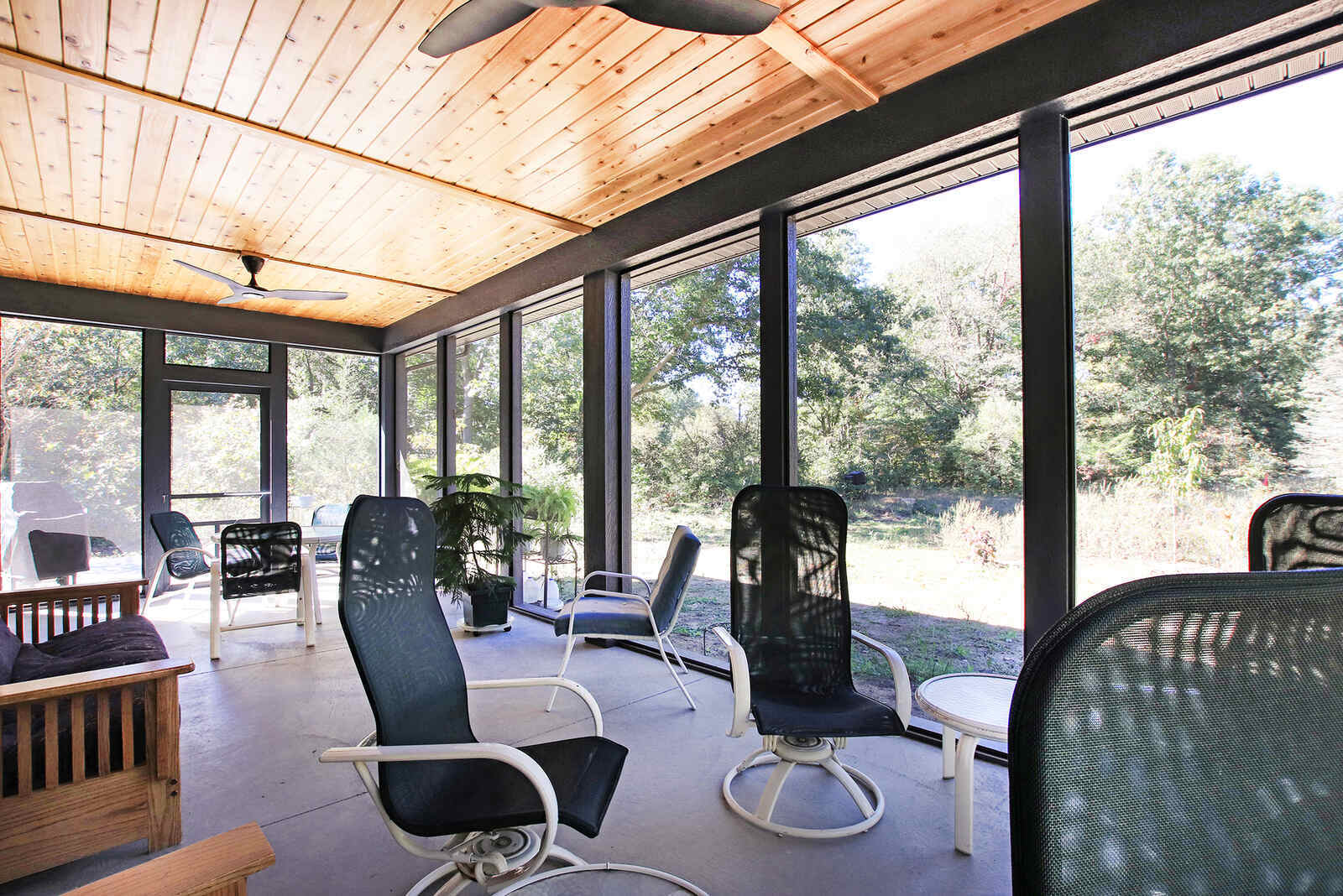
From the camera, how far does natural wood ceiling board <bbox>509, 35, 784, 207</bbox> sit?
2.59m

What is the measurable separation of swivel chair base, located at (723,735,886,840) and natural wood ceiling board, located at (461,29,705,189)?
263 cm

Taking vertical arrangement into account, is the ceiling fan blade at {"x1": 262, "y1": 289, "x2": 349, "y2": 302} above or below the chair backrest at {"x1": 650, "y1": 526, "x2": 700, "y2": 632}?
above

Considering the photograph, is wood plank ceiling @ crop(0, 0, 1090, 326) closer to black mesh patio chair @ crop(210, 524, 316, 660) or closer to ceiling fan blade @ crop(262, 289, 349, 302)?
ceiling fan blade @ crop(262, 289, 349, 302)

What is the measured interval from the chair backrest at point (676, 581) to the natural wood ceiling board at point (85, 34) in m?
3.18

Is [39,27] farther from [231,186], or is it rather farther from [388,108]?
[231,186]

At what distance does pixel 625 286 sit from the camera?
4668 mm

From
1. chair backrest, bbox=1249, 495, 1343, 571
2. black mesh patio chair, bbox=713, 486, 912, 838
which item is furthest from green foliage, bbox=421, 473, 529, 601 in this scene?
chair backrest, bbox=1249, 495, 1343, 571

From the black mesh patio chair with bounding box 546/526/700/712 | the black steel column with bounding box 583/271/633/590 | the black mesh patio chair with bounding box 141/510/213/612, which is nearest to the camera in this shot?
the black mesh patio chair with bounding box 546/526/700/712

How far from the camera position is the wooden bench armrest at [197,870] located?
93 centimetres

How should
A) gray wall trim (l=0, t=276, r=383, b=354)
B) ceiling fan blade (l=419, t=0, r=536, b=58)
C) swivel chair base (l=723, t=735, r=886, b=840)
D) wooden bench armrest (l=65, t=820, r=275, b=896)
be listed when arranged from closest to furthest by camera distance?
wooden bench armrest (l=65, t=820, r=275, b=896) < ceiling fan blade (l=419, t=0, r=536, b=58) < swivel chair base (l=723, t=735, r=886, b=840) < gray wall trim (l=0, t=276, r=383, b=354)

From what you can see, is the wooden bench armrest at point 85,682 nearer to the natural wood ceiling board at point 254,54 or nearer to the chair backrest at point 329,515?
the natural wood ceiling board at point 254,54

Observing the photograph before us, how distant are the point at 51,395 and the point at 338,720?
5.00 m

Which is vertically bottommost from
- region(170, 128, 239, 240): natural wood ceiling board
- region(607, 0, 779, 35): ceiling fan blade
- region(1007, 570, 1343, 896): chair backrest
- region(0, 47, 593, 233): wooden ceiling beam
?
region(1007, 570, 1343, 896): chair backrest

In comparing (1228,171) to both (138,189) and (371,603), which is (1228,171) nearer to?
(371,603)
